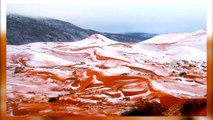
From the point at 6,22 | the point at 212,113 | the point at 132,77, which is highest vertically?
the point at 6,22

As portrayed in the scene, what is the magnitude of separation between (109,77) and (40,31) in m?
0.51

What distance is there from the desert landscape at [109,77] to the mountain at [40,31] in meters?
0.03

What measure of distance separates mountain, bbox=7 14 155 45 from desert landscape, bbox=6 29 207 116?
3 centimetres

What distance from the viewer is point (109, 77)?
2068 millimetres

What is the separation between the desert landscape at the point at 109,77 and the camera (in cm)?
202

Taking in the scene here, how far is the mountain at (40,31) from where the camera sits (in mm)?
2084

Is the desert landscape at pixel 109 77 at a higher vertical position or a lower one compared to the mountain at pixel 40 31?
lower

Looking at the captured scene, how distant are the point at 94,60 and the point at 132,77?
0.83ft

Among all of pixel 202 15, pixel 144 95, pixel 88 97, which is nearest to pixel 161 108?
pixel 144 95

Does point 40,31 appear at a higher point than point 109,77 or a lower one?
higher

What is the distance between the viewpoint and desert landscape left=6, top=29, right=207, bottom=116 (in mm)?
2018

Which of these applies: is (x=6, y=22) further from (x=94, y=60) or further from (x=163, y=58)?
(x=163, y=58)

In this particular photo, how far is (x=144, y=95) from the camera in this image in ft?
6.67

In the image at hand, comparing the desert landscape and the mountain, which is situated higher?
the mountain
